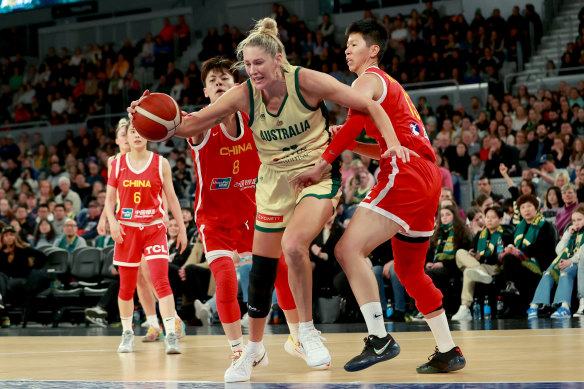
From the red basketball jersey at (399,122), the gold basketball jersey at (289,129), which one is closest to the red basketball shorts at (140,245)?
the gold basketball jersey at (289,129)

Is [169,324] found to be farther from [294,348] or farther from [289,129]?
[289,129]

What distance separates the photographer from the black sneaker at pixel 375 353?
424 cm

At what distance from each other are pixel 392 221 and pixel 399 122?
58 cm

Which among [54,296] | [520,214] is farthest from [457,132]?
[54,296]

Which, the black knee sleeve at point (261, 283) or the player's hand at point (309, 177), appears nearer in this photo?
the player's hand at point (309, 177)

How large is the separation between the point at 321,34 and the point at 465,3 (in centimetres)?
330

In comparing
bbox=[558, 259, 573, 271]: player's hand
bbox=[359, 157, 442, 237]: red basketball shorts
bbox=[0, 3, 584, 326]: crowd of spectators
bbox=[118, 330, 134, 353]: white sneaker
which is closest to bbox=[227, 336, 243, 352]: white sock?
bbox=[359, 157, 442, 237]: red basketball shorts

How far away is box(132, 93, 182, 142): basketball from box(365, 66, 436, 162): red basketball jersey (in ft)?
3.49

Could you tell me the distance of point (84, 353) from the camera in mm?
6648

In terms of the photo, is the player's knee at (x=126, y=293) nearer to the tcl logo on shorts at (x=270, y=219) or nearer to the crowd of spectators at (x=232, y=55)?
the tcl logo on shorts at (x=270, y=219)

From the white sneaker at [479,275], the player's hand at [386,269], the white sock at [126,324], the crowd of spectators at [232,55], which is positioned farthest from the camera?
the crowd of spectators at [232,55]

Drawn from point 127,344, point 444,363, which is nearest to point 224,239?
point 444,363

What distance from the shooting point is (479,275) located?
9.52 m

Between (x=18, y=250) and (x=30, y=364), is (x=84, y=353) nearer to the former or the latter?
(x=30, y=364)
